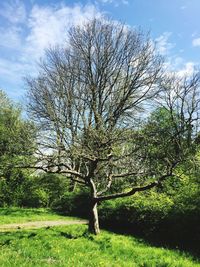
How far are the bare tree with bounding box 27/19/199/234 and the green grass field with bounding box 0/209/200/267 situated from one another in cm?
331

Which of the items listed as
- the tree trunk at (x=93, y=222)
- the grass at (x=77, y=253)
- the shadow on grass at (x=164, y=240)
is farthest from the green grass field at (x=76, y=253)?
the tree trunk at (x=93, y=222)

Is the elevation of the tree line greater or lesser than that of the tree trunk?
greater

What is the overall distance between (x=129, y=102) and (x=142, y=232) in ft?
24.3

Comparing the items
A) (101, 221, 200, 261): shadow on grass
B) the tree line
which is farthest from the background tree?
(101, 221, 200, 261): shadow on grass

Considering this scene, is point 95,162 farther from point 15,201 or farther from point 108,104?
point 15,201

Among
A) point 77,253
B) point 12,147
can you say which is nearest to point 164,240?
point 77,253

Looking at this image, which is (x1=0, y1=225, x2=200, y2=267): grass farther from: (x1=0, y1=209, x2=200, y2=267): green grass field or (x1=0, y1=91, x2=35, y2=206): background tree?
(x1=0, y1=91, x2=35, y2=206): background tree

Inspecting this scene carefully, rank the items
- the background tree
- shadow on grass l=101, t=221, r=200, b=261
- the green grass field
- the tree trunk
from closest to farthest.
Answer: the green grass field < shadow on grass l=101, t=221, r=200, b=261 < the tree trunk < the background tree

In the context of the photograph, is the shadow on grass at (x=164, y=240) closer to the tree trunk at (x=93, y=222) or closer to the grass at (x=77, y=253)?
the grass at (x=77, y=253)

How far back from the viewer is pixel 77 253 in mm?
10781

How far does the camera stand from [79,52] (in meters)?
19.2

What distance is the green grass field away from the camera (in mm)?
9164

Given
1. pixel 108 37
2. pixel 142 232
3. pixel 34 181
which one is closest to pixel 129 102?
pixel 108 37

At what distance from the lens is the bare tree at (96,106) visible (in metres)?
16.1
